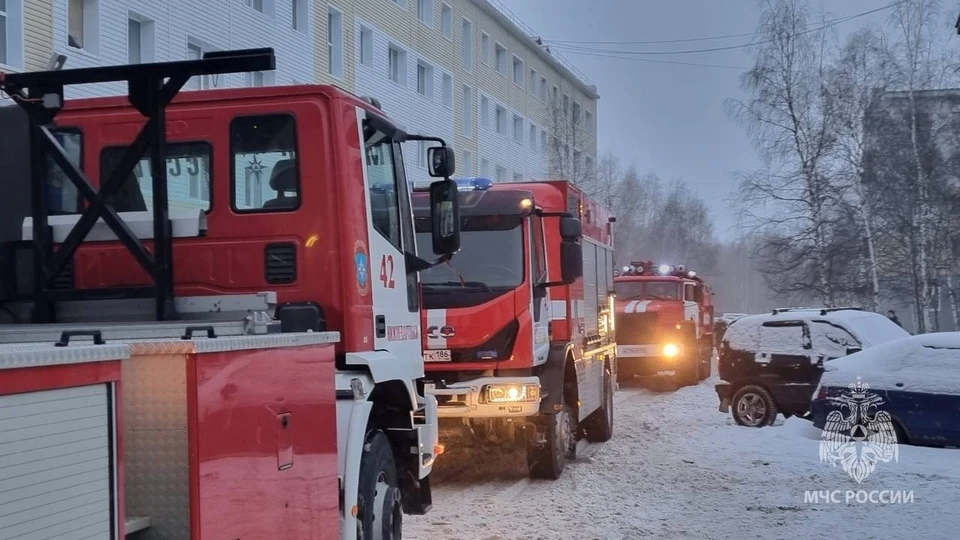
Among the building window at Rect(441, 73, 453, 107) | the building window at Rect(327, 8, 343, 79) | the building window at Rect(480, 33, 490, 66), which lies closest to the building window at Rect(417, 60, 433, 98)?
the building window at Rect(441, 73, 453, 107)

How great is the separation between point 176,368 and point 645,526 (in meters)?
5.80

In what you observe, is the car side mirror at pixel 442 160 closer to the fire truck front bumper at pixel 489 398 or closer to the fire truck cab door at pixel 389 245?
the fire truck cab door at pixel 389 245

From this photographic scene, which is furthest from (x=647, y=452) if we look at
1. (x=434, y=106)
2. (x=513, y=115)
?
(x=513, y=115)

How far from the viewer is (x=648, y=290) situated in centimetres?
2366

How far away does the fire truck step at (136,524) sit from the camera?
10.5 feet

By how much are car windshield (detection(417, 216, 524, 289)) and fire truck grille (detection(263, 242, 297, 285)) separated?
4487mm

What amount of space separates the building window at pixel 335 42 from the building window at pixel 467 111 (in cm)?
1155

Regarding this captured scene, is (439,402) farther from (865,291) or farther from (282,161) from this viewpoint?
(865,291)

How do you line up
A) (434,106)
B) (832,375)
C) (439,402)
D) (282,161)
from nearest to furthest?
1. (282,161)
2. (439,402)
3. (832,375)
4. (434,106)

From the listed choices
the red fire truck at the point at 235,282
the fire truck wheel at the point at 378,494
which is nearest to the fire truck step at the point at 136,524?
the red fire truck at the point at 235,282

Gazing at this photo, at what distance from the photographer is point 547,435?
10.2 m

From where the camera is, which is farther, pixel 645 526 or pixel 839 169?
pixel 839 169

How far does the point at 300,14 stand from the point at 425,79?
386 inches

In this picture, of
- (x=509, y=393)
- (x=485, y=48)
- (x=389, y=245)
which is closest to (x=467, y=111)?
(x=485, y=48)
